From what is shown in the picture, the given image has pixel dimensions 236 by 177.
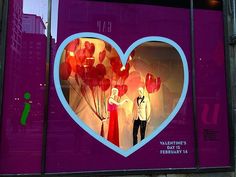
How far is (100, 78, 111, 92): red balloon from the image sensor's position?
7.45m

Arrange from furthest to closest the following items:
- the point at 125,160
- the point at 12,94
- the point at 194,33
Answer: the point at 194,33, the point at 125,160, the point at 12,94

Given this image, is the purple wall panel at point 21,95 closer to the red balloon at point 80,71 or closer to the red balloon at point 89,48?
the red balloon at point 80,71

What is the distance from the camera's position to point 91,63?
7457 mm

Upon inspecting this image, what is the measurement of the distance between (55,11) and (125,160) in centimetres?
324

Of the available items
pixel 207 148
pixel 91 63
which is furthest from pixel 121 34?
pixel 207 148

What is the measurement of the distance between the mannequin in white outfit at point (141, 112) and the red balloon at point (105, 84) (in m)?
0.66

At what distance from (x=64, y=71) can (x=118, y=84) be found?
1.14 m

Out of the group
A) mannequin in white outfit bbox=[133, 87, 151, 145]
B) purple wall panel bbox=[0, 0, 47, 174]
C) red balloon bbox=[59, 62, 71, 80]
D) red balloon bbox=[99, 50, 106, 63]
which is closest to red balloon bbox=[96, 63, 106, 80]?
red balloon bbox=[99, 50, 106, 63]

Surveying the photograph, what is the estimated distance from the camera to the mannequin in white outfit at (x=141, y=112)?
7.51m

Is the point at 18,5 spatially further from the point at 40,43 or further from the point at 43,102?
the point at 43,102

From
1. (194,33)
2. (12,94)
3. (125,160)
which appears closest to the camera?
(12,94)

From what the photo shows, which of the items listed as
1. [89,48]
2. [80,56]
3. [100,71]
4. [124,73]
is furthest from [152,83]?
[80,56]

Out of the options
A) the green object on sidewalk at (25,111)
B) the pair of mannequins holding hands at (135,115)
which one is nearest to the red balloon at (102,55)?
the pair of mannequins holding hands at (135,115)

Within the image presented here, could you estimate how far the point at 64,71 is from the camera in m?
7.21
